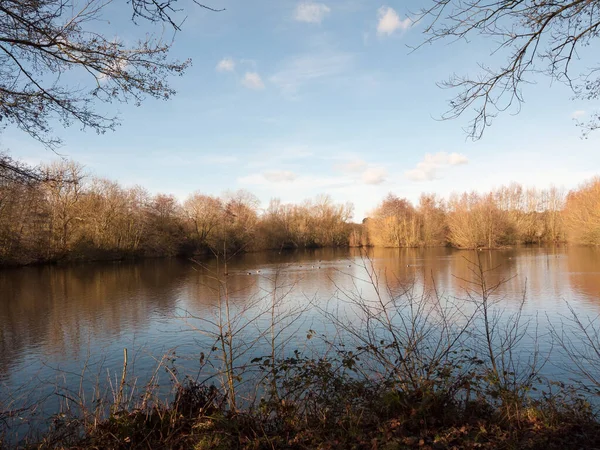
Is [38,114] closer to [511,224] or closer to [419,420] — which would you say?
[419,420]

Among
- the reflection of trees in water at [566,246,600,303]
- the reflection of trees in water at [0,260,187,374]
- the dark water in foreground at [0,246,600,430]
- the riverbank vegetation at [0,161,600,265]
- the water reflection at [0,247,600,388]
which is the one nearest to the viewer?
the dark water in foreground at [0,246,600,430]

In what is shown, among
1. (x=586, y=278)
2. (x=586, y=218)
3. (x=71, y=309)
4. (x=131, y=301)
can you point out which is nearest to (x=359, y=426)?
(x=71, y=309)

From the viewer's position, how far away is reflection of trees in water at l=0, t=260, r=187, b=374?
33.4ft

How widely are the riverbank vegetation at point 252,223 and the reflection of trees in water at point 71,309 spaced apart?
4.84 m

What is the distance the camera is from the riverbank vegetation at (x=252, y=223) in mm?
32031

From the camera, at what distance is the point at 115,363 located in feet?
27.9

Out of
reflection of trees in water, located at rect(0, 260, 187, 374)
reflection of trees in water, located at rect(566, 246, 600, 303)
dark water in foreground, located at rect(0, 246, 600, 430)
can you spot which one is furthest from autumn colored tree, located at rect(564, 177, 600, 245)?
reflection of trees in water, located at rect(0, 260, 187, 374)

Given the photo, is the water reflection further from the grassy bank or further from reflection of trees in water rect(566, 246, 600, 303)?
the grassy bank

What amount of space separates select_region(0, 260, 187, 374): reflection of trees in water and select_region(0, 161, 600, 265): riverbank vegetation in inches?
191

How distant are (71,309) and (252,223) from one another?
39324mm

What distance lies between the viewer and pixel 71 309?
47.2 feet

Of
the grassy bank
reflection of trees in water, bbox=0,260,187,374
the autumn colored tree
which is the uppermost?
the autumn colored tree

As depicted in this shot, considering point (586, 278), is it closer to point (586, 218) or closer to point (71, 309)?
point (71, 309)

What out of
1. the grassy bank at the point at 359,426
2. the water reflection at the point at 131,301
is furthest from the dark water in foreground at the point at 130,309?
the grassy bank at the point at 359,426
